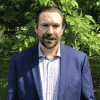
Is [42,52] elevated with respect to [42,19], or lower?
lower

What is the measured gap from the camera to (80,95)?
81.7 inches

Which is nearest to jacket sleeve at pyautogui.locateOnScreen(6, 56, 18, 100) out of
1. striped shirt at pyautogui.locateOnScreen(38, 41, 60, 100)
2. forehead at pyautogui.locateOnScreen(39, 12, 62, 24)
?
striped shirt at pyautogui.locateOnScreen(38, 41, 60, 100)

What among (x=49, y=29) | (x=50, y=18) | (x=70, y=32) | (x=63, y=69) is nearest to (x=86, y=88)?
(x=63, y=69)

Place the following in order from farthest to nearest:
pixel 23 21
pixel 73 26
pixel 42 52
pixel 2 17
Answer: pixel 23 21 → pixel 2 17 → pixel 73 26 → pixel 42 52

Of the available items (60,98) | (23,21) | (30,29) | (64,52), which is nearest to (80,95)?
(60,98)

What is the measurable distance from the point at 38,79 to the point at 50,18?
831 millimetres

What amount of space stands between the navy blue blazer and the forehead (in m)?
0.52

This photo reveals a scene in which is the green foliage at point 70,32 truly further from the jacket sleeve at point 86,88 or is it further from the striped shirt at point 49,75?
the jacket sleeve at point 86,88

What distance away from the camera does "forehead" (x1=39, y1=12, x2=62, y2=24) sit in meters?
1.95

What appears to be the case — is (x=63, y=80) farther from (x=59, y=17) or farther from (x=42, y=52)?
(x=59, y=17)

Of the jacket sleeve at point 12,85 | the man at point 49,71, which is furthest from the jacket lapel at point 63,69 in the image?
the jacket sleeve at point 12,85

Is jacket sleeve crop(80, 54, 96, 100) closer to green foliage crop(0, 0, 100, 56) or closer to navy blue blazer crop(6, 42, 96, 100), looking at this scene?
navy blue blazer crop(6, 42, 96, 100)

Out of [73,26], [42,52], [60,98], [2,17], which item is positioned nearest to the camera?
[60,98]

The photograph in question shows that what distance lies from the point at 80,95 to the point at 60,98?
311mm
